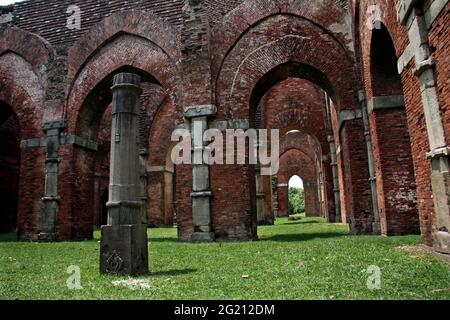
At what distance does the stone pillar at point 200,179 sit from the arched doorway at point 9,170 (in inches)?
391

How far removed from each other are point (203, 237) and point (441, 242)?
5.48 metres

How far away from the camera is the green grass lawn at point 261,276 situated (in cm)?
320

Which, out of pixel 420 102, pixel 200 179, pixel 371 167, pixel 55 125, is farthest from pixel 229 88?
pixel 55 125

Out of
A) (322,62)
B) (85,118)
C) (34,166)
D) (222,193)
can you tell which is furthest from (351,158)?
(34,166)

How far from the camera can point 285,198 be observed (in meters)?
31.8

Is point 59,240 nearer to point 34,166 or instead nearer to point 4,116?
point 34,166

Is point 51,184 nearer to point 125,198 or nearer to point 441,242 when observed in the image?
point 125,198

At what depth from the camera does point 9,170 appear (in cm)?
1575

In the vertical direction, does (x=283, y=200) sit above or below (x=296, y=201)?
below

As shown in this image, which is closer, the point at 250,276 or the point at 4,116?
the point at 250,276

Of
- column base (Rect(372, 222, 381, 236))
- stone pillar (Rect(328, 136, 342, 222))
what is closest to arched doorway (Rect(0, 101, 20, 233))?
stone pillar (Rect(328, 136, 342, 222))

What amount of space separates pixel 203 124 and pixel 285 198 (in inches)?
927

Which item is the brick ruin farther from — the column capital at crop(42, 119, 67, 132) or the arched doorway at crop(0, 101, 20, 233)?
Answer: the arched doorway at crop(0, 101, 20, 233)

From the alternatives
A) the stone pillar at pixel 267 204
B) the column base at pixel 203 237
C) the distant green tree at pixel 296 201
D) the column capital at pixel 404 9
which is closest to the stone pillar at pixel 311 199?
the distant green tree at pixel 296 201
